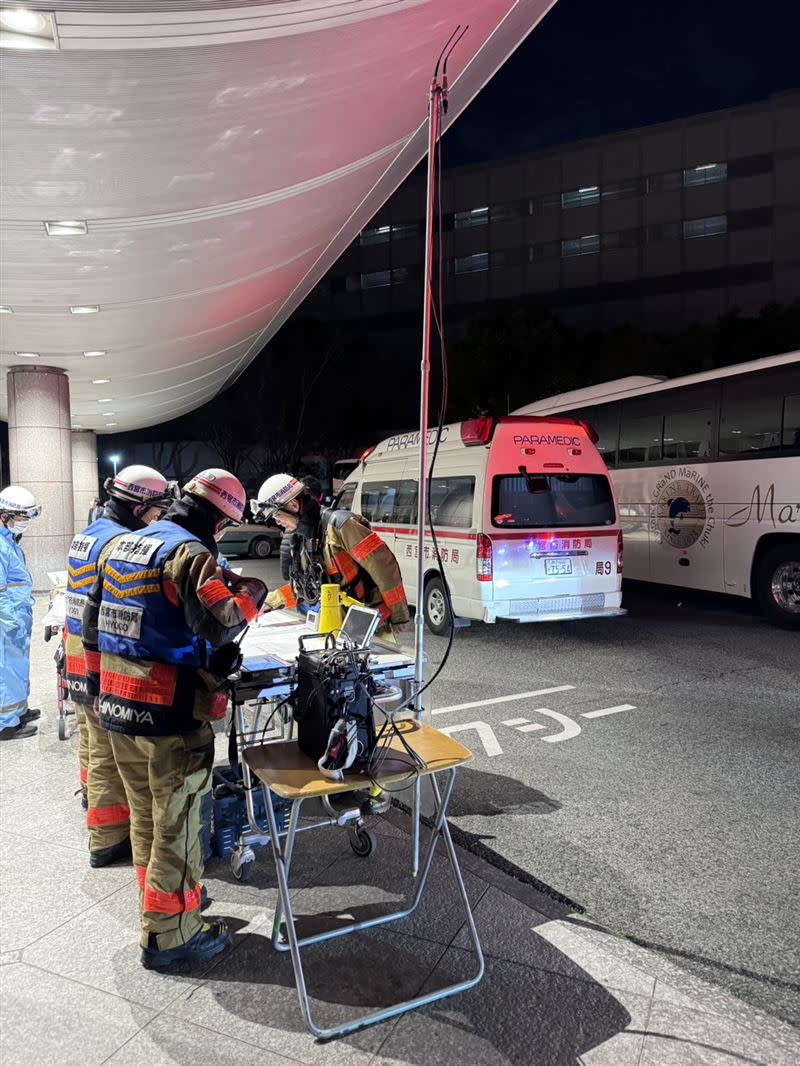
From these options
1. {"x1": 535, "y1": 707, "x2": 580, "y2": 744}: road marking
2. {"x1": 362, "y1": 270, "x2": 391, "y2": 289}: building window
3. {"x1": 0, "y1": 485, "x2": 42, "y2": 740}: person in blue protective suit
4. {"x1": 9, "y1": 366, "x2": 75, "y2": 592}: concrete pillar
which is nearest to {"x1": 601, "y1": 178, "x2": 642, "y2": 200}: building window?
{"x1": 362, "y1": 270, "x2": 391, "y2": 289}: building window

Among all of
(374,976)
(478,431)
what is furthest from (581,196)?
(374,976)

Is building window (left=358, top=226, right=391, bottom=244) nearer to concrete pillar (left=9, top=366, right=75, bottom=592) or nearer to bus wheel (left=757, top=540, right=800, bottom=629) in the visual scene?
concrete pillar (left=9, top=366, right=75, bottom=592)

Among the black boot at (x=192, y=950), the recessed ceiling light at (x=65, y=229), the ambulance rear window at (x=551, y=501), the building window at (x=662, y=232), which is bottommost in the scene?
the black boot at (x=192, y=950)

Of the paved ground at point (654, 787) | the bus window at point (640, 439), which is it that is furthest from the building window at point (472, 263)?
the paved ground at point (654, 787)

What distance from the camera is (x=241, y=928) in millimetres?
3107

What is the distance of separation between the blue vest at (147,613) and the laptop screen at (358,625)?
670mm

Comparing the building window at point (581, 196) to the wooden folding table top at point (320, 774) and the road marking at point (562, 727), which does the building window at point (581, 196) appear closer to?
the road marking at point (562, 727)

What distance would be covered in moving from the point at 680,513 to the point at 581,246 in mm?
36487

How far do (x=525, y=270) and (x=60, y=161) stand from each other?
43.7 meters

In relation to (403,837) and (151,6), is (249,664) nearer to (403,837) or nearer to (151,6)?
(403,837)

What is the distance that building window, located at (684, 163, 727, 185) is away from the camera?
39250 millimetres

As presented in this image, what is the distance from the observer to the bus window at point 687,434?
11.0 meters

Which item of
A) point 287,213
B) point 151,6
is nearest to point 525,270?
point 287,213

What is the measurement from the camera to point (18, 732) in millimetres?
5598
